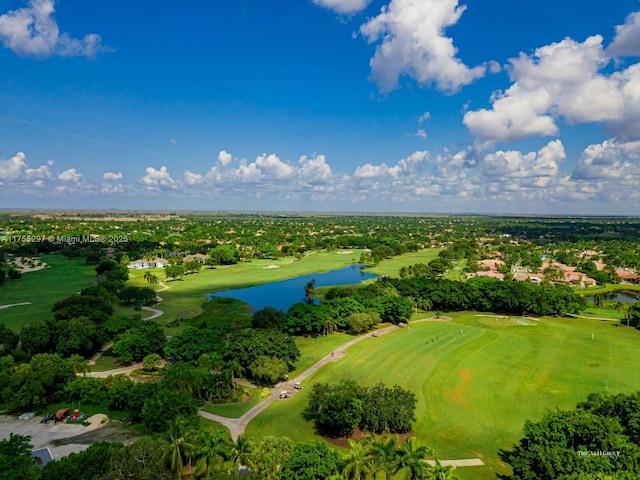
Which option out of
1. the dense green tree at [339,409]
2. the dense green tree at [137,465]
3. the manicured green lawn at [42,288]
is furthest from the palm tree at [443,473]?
the manicured green lawn at [42,288]

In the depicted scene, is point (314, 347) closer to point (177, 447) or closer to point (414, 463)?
point (177, 447)

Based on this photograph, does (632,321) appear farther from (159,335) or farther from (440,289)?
(159,335)

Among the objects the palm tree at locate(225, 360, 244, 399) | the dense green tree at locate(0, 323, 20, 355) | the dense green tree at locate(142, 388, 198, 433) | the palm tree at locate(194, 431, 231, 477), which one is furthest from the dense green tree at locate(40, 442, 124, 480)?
the dense green tree at locate(0, 323, 20, 355)

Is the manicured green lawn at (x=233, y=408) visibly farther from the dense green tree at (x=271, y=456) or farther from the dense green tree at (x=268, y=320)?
the dense green tree at (x=268, y=320)

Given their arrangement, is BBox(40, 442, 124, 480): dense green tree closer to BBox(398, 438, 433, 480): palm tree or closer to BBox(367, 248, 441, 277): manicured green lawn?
BBox(398, 438, 433, 480): palm tree

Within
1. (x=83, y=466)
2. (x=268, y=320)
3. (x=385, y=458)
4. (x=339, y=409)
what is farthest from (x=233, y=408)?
(x=268, y=320)
